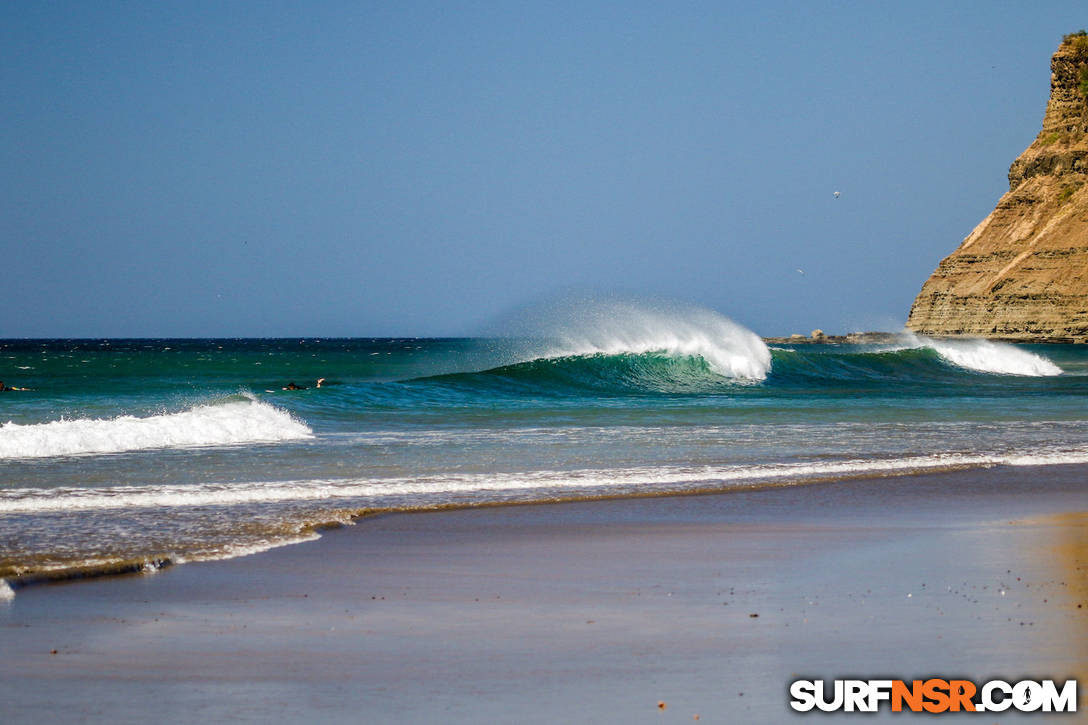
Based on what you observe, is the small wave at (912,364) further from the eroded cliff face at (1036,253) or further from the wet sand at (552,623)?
the eroded cliff face at (1036,253)

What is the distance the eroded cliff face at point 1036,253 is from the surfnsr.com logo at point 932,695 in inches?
3535

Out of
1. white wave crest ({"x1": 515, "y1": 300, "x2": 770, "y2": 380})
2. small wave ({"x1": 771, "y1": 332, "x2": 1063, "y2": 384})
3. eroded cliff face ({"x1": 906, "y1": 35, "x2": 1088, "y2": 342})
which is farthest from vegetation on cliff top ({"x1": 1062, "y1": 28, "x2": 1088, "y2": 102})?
white wave crest ({"x1": 515, "y1": 300, "x2": 770, "y2": 380})

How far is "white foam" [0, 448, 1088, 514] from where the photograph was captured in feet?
31.2

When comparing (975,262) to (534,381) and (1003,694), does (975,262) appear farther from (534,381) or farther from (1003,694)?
(1003,694)

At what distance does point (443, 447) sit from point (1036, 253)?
3361 inches

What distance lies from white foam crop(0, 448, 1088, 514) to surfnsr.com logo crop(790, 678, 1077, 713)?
5.77 m

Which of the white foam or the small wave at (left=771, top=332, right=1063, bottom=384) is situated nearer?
the white foam

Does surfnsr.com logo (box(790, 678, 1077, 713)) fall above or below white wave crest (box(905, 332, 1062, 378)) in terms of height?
below

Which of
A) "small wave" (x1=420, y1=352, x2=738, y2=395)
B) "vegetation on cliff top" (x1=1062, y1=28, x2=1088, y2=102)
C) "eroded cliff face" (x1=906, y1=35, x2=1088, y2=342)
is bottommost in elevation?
"small wave" (x1=420, y1=352, x2=738, y2=395)

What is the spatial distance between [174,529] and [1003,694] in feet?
18.9

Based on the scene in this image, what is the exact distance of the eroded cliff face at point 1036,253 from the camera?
289ft

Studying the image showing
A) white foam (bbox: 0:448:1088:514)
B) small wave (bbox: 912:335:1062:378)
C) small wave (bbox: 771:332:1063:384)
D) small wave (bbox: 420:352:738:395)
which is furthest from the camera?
small wave (bbox: 912:335:1062:378)

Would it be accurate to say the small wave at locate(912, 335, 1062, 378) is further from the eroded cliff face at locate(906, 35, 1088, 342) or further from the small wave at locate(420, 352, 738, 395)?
the eroded cliff face at locate(906, 35, 1088, 342)

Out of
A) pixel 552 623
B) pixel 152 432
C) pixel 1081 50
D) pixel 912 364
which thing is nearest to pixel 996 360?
pixel 912 364
